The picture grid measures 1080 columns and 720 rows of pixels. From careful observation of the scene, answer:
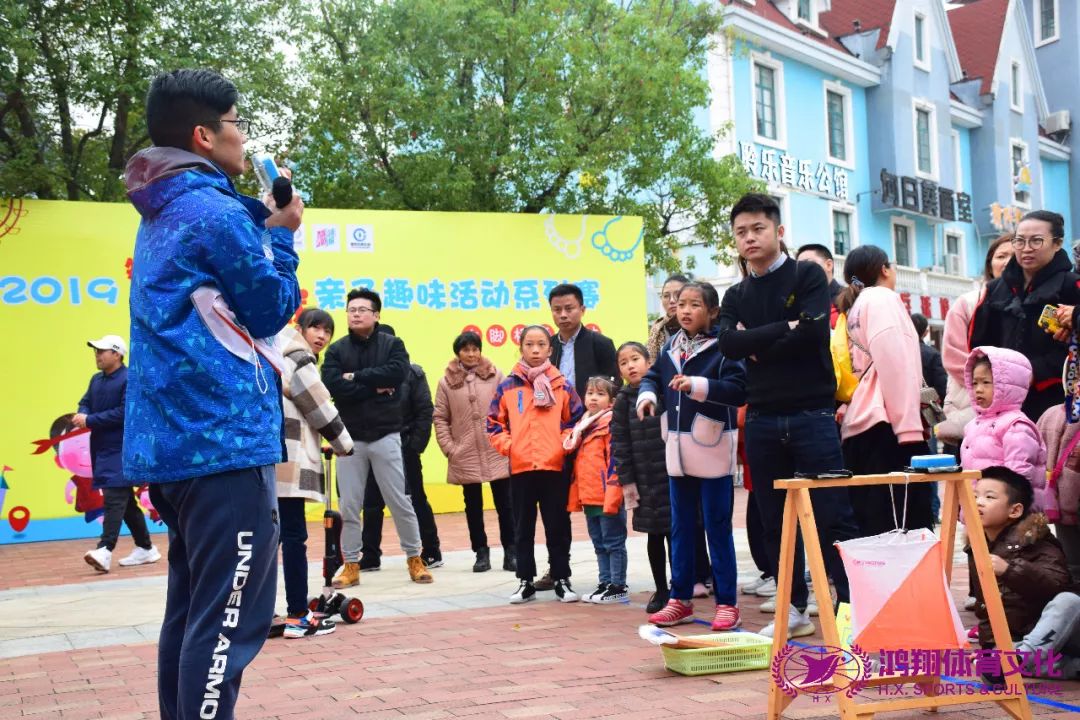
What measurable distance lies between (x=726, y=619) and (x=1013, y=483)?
1.63m

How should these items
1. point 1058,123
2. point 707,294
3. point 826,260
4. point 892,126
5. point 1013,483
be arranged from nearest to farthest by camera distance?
point 1013,483
point 707,294
point 826,260
point 892,126
point 1058,123

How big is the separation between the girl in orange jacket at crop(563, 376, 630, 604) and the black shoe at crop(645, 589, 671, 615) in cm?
61

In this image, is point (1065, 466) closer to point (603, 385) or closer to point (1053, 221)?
point (1053, 221)

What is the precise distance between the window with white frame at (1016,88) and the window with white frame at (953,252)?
18.7ft

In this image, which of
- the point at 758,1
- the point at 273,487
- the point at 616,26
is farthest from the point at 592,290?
the point at 758,1

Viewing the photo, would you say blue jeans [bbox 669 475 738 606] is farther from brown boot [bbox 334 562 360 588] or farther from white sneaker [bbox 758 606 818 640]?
brown boot [bbox 334 562 360 588]

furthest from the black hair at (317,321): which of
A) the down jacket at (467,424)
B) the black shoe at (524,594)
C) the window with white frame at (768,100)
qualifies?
the window with white frame at (768,100)

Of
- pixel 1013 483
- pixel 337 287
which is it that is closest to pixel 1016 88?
pixel 337 287

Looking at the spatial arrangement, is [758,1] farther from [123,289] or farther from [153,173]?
[153,173]

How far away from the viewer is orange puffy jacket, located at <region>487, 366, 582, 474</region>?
7.30 m

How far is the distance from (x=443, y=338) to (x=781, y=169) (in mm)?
14756

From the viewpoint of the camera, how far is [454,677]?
5.06m

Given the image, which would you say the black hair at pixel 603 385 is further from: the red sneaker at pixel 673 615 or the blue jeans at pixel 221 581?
the blue jeans at pixel 221 581

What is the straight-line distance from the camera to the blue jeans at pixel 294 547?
645 centimetres
